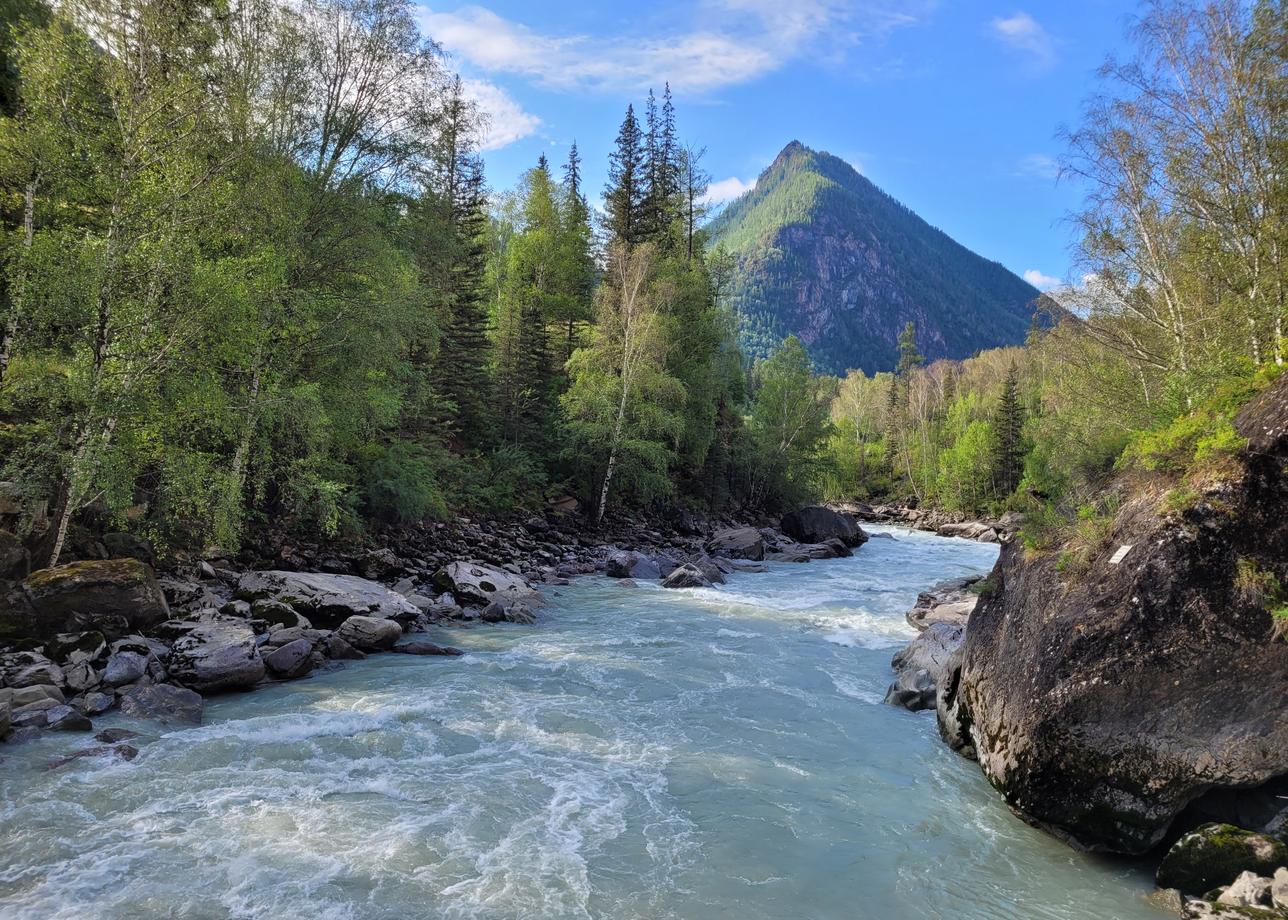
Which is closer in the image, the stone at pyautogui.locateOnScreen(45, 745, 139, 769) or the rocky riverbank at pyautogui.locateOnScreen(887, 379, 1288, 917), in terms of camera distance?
the rocky riverbank at pyautogui.locateOnScreen(887, 379, 1288, 917)

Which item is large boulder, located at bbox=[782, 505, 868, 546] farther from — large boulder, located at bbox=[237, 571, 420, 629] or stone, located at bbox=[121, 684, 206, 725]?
stone, located at bbox=[121, 684, 206, 725]

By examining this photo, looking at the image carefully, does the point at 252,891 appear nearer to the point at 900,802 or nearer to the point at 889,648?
the point at 900,802

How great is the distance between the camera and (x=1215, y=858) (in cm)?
538

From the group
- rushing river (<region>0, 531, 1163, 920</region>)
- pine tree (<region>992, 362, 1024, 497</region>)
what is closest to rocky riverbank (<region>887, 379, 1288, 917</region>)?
rushing river (<region>0, 531, 1163, 920</region>)

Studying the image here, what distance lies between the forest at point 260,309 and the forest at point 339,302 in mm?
61

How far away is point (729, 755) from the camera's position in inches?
323

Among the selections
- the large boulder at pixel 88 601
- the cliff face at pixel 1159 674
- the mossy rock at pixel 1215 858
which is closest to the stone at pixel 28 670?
the large boulder at pixel 88 601

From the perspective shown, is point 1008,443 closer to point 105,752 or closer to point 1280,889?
point 1280,889

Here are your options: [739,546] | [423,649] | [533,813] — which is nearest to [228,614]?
[423,649]

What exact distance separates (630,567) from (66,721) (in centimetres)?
1517

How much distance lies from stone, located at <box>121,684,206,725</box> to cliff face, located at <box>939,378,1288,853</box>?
965cm

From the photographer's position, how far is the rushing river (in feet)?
17.3

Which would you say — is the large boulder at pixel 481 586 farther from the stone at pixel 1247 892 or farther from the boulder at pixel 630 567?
the stone at pixel 1247 892

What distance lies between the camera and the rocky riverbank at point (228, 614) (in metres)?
8.37
